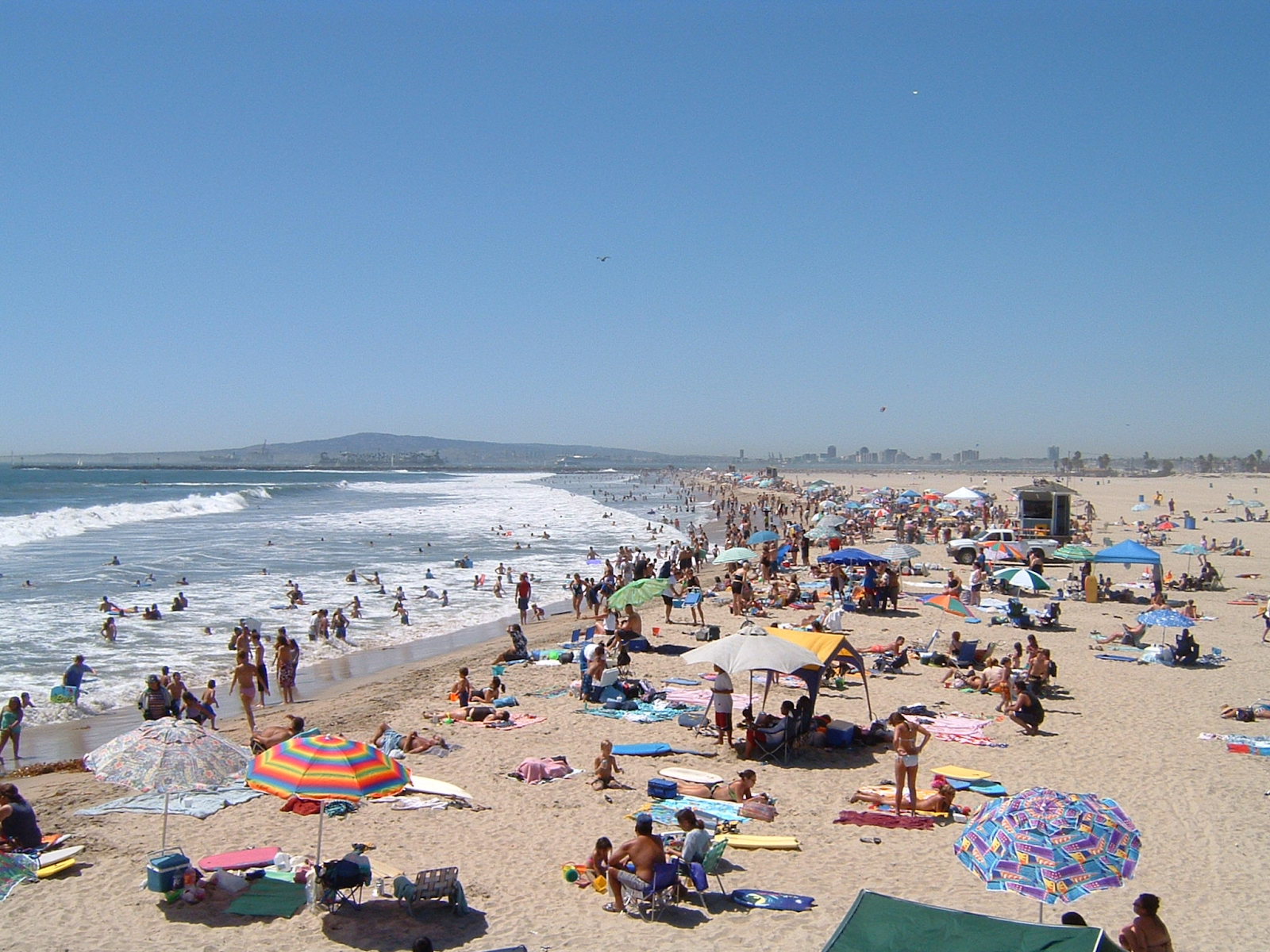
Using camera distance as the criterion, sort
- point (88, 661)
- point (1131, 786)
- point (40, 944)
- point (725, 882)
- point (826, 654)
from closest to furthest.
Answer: point (40, 944) < point (725, 882) < point (1131, 786) < point (826, 654) < point (88, 661)

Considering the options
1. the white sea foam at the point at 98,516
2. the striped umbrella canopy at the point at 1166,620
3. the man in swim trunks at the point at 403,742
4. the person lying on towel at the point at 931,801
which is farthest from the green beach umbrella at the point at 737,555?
the white sea foam at the point at 98,516

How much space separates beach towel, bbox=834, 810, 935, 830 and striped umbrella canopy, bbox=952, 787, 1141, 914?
3168 millimetres

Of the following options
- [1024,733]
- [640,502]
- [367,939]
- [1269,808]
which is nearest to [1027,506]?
[1024,733]

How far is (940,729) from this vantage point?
1104cm

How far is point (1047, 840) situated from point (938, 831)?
3.41m

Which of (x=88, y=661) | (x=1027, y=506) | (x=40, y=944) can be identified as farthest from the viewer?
(x=1027, y=506)

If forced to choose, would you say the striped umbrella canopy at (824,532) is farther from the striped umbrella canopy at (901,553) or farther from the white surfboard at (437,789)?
the white surfboard at (437,789)

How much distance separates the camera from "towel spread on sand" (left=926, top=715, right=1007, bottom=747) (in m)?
10.6

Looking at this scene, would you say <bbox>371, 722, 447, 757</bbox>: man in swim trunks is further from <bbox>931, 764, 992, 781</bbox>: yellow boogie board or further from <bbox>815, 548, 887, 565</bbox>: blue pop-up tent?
<bbox>815, 548, 887, 565</bbox>: blue pop-up tent

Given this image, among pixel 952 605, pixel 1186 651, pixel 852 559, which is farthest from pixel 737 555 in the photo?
pixel 1186 651

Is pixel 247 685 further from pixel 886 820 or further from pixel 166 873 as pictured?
pixel 886 820

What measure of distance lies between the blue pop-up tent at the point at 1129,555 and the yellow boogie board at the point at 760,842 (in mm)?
14548

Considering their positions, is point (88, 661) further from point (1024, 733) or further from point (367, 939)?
point (1024, 733)

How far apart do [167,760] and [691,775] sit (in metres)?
5.07
